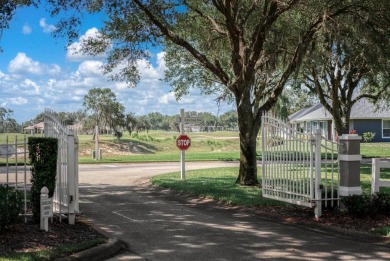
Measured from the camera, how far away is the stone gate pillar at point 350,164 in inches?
388

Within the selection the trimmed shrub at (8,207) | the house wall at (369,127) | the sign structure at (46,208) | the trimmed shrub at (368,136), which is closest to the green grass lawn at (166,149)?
the trimmed shrub at (368,136)

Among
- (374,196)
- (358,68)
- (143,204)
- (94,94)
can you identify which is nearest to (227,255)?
(374,196)

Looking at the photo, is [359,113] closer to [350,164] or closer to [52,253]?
[350,164]

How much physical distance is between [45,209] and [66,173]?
1.29 m

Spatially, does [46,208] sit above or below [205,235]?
above

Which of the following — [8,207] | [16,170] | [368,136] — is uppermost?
[368,136]

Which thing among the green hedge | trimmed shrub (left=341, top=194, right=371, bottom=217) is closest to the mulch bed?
the green hedge

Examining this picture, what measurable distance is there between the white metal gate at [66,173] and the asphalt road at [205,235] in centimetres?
84

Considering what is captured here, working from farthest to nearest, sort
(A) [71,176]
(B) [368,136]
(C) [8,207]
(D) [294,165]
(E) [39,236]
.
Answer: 1. (B) [368,136]
2. (D) [294,165]
3. (A) [71,176]
4. (E) [39,236]
5. (C) [8,207]

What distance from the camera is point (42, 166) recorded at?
840 centimetres

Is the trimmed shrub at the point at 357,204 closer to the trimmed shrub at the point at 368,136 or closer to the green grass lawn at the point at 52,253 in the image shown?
the green grass lawn at the point at 52,253

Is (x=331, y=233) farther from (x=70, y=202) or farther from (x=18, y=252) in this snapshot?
(x=18, y=252)

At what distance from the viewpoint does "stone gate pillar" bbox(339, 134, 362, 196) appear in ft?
32.3

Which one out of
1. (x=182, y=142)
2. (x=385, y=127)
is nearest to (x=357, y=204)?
(x=182, y=142)
